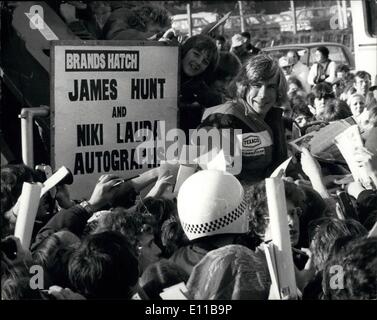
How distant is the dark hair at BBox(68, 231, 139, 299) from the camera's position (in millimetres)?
3346

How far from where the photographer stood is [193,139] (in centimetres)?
489

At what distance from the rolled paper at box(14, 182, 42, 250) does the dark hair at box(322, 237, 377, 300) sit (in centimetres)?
112

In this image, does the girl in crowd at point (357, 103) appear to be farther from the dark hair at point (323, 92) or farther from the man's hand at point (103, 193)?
the man's hand at point (103, 193)

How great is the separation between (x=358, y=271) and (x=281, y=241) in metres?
0.29

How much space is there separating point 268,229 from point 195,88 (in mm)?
1862

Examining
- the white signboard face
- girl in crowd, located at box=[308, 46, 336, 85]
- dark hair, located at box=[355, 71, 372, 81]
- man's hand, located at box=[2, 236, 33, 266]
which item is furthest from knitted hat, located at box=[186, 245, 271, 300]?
girl in crowd, located at box=[308, 46, 336, 85]

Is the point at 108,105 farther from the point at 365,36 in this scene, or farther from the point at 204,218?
the point at 365,36

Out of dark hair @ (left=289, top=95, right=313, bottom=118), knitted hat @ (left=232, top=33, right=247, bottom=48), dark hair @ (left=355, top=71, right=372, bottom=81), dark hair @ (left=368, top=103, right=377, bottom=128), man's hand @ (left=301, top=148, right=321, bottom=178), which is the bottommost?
man's hand @ (left=301, top=148, right=321, bottom=178)

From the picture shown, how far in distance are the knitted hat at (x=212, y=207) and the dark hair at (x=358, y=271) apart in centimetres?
57

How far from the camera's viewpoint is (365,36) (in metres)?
10.3

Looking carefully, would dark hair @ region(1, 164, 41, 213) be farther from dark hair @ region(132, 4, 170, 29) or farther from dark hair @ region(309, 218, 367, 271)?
dark hair @ region(132, 4, 170, 29)

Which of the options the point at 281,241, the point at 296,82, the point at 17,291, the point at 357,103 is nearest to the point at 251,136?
the point at 281,241
